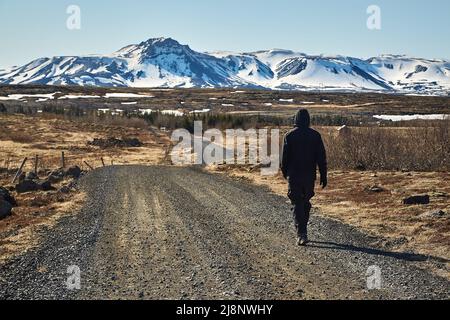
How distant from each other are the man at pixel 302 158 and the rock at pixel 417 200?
4.57m

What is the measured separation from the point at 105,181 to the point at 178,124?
38428 millimetres

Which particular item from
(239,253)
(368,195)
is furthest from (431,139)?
(239,253)

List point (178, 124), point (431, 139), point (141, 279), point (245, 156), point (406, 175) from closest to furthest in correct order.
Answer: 1. point (141, 279)
2. point (406, 175)
3. point (431, 139)
4. point (245, 156)
5. point (178, 124)

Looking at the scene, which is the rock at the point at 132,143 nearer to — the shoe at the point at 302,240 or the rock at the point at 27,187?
the rock at the point at 27,187

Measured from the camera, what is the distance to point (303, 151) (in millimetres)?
9344

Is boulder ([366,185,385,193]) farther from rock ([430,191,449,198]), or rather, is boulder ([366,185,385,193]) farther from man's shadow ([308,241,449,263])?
man's shadow ([308,241,449,263])

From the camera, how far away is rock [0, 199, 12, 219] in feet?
45.0

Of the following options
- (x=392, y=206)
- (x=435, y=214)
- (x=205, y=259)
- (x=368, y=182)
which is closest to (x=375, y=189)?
(x=368, y=182)

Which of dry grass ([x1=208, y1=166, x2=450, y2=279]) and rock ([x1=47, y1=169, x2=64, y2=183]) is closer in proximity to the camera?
dry grass ([x1=208, y1=166, x2=450, y2=279])

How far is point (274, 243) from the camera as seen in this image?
31.4ft

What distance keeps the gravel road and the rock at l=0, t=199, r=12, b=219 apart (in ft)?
6.62

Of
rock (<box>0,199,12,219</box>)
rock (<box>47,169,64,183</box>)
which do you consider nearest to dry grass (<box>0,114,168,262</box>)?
rock (<box>0,199,12,219</box>)

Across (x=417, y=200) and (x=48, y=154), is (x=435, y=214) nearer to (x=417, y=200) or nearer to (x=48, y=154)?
(x=417, y=200)

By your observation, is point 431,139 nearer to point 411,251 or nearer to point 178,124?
point 411,251
